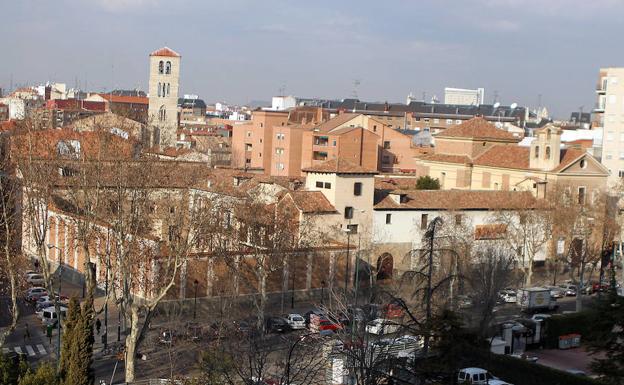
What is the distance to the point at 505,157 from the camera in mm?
50688

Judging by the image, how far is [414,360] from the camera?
71.1ft

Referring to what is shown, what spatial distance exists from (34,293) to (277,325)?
417 inches

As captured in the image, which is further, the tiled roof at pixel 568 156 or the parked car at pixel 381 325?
Answer: the tiled roof at pixel 568 156

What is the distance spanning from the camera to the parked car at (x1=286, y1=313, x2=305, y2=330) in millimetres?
31562

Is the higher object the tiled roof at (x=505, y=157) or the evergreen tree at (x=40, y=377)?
the tiled roof at (x=505, y=157)

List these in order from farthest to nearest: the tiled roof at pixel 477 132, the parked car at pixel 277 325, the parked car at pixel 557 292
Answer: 1. the tiled roof at pixel 477 132
2. the parked car at pixel 557 292
3. the parked car at pixel 277 325

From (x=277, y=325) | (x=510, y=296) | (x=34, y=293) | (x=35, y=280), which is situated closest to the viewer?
(x=277, y=325)

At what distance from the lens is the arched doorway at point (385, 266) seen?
40469 millimetres

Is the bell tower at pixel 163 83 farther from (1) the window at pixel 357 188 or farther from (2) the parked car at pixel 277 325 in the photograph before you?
(2) the parked car at pixel 277 325

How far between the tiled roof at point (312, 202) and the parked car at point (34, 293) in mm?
11080

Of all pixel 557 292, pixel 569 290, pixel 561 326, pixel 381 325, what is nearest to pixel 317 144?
pixel 569 290

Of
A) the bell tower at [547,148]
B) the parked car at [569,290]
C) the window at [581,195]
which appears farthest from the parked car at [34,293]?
the window at [581,195]

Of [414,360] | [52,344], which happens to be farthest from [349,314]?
[52,344]

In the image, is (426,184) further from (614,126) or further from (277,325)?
(277,325)
